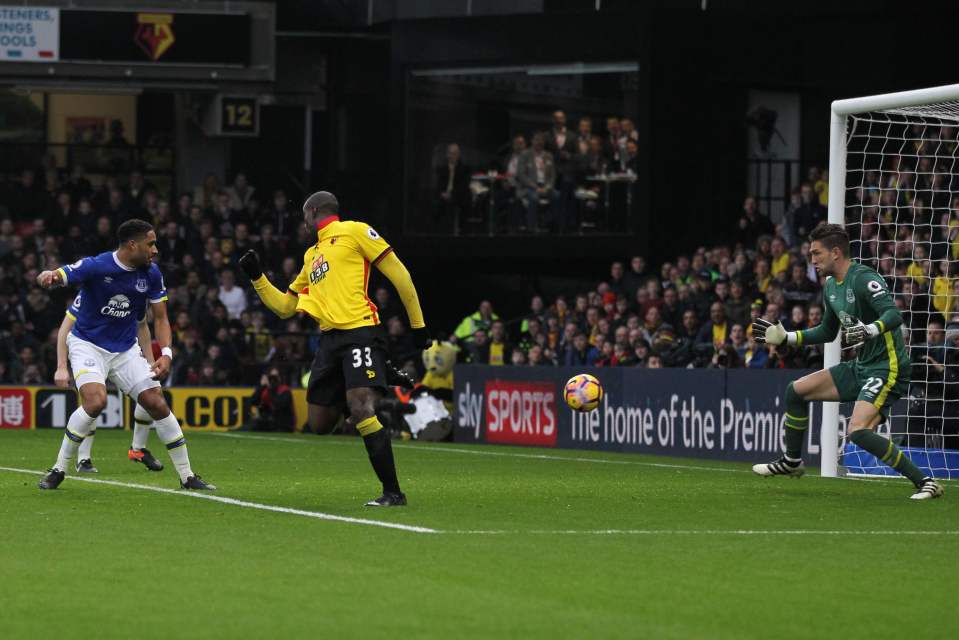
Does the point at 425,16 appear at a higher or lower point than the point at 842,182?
higher

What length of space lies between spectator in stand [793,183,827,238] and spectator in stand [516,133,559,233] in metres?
5.85

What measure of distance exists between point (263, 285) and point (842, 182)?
6601mm

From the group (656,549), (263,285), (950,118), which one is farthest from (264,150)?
(656,549)

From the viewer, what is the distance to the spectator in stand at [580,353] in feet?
83.3

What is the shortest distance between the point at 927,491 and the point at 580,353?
12.2 m

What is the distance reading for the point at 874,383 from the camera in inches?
527

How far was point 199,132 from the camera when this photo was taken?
124ft

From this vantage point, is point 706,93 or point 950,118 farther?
point 706,93

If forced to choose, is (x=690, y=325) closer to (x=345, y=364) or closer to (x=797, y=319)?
(x=797, y=319)

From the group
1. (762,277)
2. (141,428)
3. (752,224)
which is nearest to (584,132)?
(752,224)

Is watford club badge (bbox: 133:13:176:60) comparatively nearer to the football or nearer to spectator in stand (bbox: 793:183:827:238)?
spectator in stand (bbox: 793:183:827:238)

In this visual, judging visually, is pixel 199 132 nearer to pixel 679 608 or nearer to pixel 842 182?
pixel 842 182

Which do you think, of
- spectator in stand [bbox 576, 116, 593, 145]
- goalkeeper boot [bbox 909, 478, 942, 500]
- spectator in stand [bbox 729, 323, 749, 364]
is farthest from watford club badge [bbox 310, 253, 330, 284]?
spectator in stand [bbox 576, 116, 593, 145]

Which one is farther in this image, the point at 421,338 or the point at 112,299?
the point at 112,299
